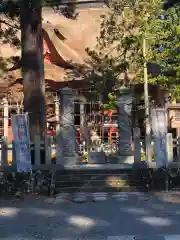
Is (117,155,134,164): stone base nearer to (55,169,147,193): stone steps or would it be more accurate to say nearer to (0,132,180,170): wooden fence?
(0,132,180,170): wooden fence

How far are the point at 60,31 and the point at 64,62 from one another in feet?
6.53

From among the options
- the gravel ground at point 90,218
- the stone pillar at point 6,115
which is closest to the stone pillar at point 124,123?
the gravel ground at point 90,218

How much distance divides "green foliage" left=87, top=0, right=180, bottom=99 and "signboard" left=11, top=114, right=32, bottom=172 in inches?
286

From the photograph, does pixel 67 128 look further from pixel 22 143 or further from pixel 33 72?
pixel 22 143

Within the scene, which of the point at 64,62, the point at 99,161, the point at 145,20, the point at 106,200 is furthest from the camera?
the point at 64,62

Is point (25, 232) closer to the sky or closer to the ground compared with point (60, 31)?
closer to the ground

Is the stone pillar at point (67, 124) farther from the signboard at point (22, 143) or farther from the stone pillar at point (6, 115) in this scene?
the stone pillar at point (6, 115)

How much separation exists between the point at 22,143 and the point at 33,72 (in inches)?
116

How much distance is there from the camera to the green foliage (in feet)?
54.5

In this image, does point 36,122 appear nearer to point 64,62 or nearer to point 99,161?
point 99,161

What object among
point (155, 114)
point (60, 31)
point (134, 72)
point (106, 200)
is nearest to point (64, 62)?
point (60, 31)

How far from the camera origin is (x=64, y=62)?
21688 millimetres

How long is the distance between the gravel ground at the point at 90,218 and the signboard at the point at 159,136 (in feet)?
3.70

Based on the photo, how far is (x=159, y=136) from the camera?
37.5ft
